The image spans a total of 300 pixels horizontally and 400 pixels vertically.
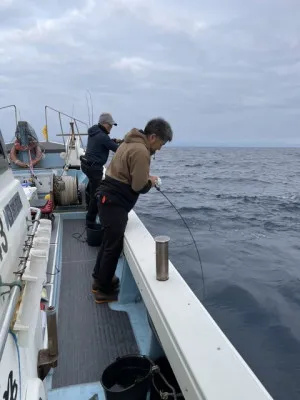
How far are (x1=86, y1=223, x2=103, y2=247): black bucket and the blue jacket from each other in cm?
94

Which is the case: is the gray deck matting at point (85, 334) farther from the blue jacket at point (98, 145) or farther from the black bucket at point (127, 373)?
the blue jacket at point (98, 145)

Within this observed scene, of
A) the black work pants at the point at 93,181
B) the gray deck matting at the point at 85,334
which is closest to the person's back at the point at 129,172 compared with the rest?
the gray deck matting at the point at 85,334

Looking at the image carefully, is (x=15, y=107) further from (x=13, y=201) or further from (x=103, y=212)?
(x=13, y=201)

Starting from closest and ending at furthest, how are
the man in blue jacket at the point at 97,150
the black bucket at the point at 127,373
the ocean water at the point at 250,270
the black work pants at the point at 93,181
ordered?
the black bucket at the point at 127,373 → the ocean water at the point at 250,270 → the man in blue jacket at the point at 97,150 → the black work pants at the point at 93,181

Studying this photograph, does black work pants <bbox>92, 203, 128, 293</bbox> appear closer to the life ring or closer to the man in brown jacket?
the man in brown jacket

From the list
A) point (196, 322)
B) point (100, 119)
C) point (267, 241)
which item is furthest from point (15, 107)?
point (196, 322)

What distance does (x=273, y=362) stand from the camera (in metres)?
3.04

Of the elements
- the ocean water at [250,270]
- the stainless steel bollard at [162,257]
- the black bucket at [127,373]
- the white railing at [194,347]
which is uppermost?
the stainless steel bollard at [162,257]

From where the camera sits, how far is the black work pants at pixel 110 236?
10.4 ft

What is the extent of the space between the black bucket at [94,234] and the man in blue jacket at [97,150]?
3.7 inches

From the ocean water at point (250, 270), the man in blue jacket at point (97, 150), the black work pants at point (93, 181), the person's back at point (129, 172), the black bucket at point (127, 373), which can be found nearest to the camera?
the black bucket at point (127, 373)

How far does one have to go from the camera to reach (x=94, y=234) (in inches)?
191

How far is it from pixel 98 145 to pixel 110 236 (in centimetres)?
210

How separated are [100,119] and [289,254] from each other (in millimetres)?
3767
